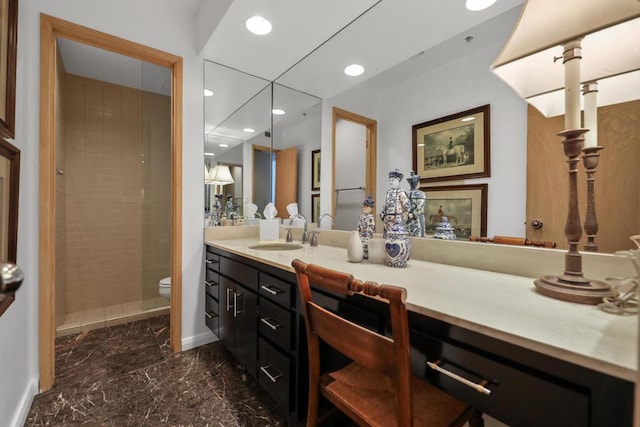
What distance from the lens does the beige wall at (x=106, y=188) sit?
2654mm

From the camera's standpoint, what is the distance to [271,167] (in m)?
2.52

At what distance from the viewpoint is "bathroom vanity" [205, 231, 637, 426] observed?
0.48 m

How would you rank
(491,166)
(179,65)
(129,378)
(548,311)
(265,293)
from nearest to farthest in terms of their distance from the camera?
1. (548,311)
2. (491,166)
3. (265,293)
4. (129,378)
5. (179,65)

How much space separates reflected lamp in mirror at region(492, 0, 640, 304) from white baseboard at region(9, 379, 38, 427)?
232 centimetres

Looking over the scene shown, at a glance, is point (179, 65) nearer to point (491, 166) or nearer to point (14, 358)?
point (14, 358)

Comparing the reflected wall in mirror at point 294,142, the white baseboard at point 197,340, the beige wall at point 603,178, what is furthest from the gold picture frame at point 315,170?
the white baseboard at point 197,340

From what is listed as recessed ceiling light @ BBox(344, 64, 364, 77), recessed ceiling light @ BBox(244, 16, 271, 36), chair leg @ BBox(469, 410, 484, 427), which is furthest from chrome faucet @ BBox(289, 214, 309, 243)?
chair leg @ BBox(469, 410, 484, 427)

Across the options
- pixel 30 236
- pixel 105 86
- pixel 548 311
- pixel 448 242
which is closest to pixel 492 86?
pixel 448 242

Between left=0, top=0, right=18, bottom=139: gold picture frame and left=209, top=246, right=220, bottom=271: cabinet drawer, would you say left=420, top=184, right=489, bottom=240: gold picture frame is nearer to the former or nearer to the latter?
left=209, top=246, right=220, bottom=271: cabinet drawer

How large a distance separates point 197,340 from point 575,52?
2.65 metres

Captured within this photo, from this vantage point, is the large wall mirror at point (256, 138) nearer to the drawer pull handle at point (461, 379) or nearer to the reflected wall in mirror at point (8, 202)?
the reflected wall in mirror at point (8, 202)

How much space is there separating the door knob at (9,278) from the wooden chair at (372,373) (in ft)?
1.98

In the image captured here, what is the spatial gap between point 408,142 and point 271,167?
1452 mm

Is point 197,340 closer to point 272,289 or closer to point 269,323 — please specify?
point 269,323
